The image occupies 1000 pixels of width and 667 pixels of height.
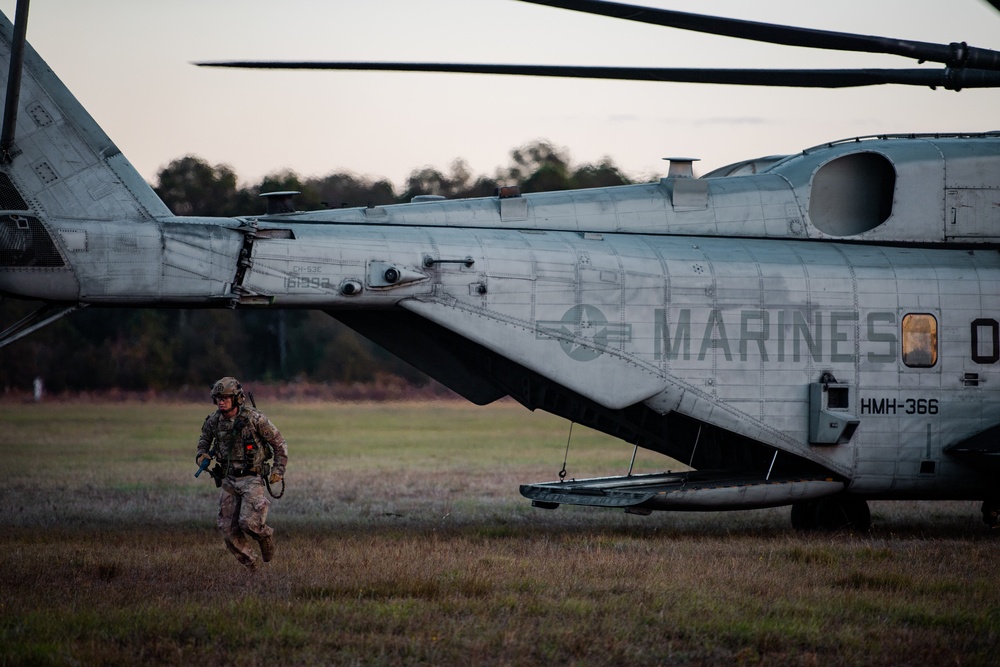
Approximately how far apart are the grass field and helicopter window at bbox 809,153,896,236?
3.99m

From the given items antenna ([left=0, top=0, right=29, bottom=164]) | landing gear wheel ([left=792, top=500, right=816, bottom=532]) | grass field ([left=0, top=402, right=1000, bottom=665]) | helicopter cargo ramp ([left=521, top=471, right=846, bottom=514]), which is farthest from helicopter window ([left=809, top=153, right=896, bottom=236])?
antenna ([left=0, top=0, right=29, bottom=164])

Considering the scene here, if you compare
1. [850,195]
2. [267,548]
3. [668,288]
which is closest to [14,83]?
[267,548]

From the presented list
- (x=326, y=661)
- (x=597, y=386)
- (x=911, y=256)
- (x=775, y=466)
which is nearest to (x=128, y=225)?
(x=597, y=386)

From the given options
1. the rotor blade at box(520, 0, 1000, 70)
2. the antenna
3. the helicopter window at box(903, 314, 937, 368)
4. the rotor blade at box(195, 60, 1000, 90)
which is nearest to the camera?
the rotor blade at box(520, 0, 1000, 70)

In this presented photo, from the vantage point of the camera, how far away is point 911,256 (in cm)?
1501

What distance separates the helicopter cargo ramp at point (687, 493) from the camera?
13.4 meters

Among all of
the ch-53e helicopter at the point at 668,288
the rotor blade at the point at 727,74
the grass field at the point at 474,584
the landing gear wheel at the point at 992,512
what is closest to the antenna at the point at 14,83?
the ch-53e helicopter at the point at 668,288

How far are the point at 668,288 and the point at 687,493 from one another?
7.91 feet

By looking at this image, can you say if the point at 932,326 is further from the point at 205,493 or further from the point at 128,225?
the point at 205,493

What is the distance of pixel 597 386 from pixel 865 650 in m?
5.56

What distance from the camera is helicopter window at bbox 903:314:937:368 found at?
47.8ft

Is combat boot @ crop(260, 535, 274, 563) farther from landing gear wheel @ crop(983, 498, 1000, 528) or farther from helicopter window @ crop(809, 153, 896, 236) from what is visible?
landing gear wheel @ crop(983, 498, 1000, 528)

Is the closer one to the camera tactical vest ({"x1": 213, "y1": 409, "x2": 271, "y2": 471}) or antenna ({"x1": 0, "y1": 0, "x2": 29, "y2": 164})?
tactical vest ({"x1": 213, "y1": 409, "x2": 271, "y2": 471})

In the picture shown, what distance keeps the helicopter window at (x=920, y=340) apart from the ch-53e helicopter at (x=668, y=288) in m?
0.02
